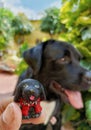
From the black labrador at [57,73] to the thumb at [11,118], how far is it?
2.91 feet

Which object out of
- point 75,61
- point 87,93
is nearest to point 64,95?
point 75,61

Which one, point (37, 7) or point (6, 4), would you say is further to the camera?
point (6, 4)

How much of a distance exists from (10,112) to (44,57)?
0.97 m

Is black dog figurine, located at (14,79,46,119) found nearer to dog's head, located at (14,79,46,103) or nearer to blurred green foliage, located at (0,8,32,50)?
dog's head, located at (14,79,46,103)

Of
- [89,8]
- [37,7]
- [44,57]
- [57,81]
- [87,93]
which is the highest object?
[37,7]

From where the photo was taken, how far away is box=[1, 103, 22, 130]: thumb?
20.3 inches

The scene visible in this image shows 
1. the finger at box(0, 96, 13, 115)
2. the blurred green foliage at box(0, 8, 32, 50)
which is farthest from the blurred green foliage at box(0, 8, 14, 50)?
the finger at box(0, 96, 13, 115)

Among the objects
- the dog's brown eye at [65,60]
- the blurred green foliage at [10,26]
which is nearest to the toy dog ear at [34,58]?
the dog's brown eye at [65,60]

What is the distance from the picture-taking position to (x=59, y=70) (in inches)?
58.2

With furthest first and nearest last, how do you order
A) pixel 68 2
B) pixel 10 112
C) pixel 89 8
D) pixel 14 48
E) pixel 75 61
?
pixel 14 48 < pixel 68 2 < pixel 89 8 < pixel 75 61 < pixel 10 112

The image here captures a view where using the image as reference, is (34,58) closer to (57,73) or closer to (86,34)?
(57,73)

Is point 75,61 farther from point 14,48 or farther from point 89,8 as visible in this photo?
point 14,48

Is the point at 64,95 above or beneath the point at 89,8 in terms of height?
beneath

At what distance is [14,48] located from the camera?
561 centimetres
